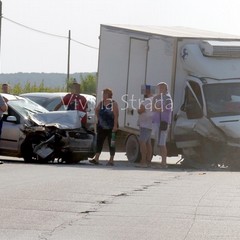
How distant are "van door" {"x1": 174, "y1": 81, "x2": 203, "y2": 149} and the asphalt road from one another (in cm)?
374

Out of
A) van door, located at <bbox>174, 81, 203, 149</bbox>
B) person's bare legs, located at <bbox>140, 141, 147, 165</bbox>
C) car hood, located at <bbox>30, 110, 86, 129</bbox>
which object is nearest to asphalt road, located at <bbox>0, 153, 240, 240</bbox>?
car hood, located at <bbox>30, 110, 86, 129</bbox>

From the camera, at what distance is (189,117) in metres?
24.6

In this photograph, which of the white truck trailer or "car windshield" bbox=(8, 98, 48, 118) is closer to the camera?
"car windshield" bbox=(8, 98, 48, 118)

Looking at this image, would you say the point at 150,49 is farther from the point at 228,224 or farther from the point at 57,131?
the point at 228,224

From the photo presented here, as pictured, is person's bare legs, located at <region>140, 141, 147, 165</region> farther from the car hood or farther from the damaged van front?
the car hood

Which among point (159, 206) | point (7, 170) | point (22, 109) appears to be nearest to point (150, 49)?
point (22, 109)

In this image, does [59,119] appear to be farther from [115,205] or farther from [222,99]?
[115,205]

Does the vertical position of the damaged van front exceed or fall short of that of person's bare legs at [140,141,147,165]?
it exceeds it

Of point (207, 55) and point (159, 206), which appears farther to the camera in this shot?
point (207, 55)

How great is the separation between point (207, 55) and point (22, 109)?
4.21 meters

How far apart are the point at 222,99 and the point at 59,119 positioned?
11.8 ft

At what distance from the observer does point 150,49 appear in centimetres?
2555

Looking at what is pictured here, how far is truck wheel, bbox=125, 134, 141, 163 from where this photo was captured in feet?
84.1

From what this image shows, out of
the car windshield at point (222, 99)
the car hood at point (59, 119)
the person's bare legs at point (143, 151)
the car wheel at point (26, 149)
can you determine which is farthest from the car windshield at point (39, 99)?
the car wheel at point (26, 149)
